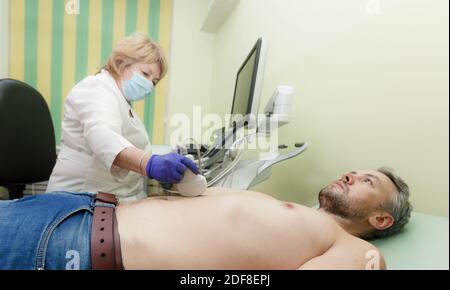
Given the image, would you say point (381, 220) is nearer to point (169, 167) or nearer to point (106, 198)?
point (169, 167)

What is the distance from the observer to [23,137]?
1.47 m

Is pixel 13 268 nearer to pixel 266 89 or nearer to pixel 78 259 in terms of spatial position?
pixel 78 259

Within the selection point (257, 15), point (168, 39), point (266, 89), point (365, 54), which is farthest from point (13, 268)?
point (257, 15)

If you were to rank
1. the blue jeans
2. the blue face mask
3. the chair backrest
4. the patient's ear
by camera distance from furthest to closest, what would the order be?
the chair backrest < the blue face mask < the patient's ear < the blue jeans

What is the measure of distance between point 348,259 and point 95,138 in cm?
84

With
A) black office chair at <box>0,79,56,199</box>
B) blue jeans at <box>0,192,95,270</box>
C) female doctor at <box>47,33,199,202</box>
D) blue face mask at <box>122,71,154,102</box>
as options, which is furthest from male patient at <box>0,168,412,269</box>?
black office chair at <box>0,79,56,199</box>

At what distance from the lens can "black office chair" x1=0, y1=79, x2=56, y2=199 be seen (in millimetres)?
1359

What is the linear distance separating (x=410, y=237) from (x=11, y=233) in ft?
3.59

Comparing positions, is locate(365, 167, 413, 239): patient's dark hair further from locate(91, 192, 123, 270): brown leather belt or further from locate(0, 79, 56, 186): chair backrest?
Answer: locate(0, 79, 56, 186): chair backrest

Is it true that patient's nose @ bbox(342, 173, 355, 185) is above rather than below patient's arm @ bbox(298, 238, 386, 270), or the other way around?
above

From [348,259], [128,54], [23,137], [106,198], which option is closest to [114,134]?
[106,198]

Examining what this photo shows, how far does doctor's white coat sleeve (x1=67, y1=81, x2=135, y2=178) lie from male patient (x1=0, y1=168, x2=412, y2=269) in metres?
0.16

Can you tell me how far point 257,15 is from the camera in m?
1.72

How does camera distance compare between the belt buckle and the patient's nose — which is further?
the patient's nose
